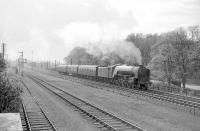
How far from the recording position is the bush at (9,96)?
60.0ft

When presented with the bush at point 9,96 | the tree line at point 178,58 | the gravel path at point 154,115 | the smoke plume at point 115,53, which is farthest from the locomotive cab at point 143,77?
the bush at point 9,96

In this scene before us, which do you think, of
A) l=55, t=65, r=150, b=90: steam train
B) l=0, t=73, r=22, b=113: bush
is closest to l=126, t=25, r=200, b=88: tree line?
l=55, t=65, r=150, b=90: steam train

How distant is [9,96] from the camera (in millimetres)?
18453

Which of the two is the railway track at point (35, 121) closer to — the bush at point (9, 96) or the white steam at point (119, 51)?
the bush at point (9, 96)

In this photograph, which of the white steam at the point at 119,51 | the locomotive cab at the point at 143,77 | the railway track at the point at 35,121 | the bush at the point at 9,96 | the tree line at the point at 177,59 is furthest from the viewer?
the white steam at the point at 119,51

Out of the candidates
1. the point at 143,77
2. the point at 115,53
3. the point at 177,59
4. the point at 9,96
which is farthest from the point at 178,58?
the point at 9,96

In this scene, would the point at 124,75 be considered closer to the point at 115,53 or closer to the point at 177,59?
the point at 177,59

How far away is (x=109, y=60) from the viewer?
2872 inches

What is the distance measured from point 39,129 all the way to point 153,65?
35.1 m

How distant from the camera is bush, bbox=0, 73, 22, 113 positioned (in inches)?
720

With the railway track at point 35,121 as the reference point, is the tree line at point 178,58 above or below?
above

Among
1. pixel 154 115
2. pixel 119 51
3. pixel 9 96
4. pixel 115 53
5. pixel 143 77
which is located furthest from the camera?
pixel 115 53

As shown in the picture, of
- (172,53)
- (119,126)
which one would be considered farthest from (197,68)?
(119,126)

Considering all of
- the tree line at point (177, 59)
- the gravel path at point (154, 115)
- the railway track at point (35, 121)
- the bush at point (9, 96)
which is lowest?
the gravel path at point (154, 115)
